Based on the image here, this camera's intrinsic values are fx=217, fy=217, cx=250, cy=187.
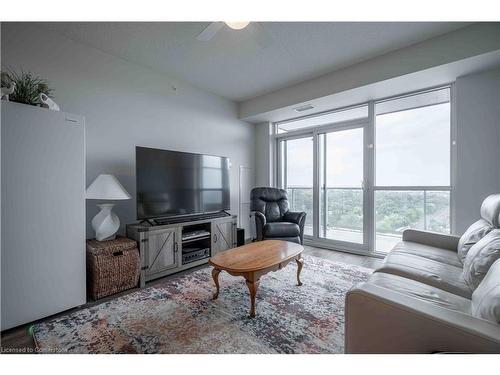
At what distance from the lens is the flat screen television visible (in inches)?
103

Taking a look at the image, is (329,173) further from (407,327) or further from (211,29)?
(407,327)

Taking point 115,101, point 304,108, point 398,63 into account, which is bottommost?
point 115,101

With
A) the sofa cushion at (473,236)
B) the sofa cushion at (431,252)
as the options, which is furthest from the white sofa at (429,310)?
the sofa cushion at (431,252)

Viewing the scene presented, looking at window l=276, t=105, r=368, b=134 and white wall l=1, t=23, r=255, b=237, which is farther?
window l=276, t=105, r=368, b=134

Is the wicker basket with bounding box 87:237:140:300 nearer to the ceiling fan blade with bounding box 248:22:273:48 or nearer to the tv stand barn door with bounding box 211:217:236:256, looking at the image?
the tv stand barn door with bounding box 211:217:236:256

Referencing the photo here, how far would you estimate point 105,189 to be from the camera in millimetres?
2240

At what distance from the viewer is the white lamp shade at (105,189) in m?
2.20

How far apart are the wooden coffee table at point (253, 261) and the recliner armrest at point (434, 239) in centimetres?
126

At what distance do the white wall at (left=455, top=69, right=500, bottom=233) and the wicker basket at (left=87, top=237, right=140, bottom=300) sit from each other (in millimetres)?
3899

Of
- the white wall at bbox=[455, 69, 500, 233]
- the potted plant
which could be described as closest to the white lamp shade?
the potted plant

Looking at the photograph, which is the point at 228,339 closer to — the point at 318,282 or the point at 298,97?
the point at 318,282

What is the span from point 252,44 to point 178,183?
1.96m

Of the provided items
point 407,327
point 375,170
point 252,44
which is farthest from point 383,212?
point 252,44
